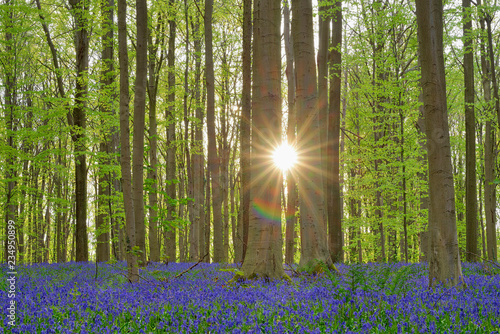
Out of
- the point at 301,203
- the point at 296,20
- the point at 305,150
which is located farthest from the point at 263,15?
the point at 301,203

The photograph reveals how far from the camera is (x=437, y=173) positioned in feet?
20.2

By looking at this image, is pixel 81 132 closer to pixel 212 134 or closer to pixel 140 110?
pixel 212 134

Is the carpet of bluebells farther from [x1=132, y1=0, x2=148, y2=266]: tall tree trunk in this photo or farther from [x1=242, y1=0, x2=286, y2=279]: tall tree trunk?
[x1=132, y1=0, x2=148, y2=266]: tall tree trunk

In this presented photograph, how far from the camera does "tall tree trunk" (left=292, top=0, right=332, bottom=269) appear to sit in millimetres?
8566

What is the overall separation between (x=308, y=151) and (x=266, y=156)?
4.14 ft

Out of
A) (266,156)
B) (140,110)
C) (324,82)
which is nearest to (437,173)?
(266,156)

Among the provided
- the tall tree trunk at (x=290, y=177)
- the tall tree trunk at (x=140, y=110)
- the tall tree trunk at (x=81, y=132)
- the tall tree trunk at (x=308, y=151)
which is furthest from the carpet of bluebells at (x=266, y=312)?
the tall tree trunk at (x=81, y=132)

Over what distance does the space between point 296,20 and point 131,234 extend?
625 cm

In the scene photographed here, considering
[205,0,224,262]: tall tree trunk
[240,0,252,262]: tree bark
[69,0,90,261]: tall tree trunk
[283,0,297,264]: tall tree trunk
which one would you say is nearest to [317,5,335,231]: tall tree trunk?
[283,0,297,264]: tall tree trunk

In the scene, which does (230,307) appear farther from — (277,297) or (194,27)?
(194,27)

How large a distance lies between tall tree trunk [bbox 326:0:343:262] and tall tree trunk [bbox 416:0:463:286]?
6.68 m

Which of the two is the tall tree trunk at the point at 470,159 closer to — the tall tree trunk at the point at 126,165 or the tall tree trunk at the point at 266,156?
the tall tree trunk at the point at 266,156

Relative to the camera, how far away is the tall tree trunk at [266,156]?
748cm

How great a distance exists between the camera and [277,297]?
500 cm
